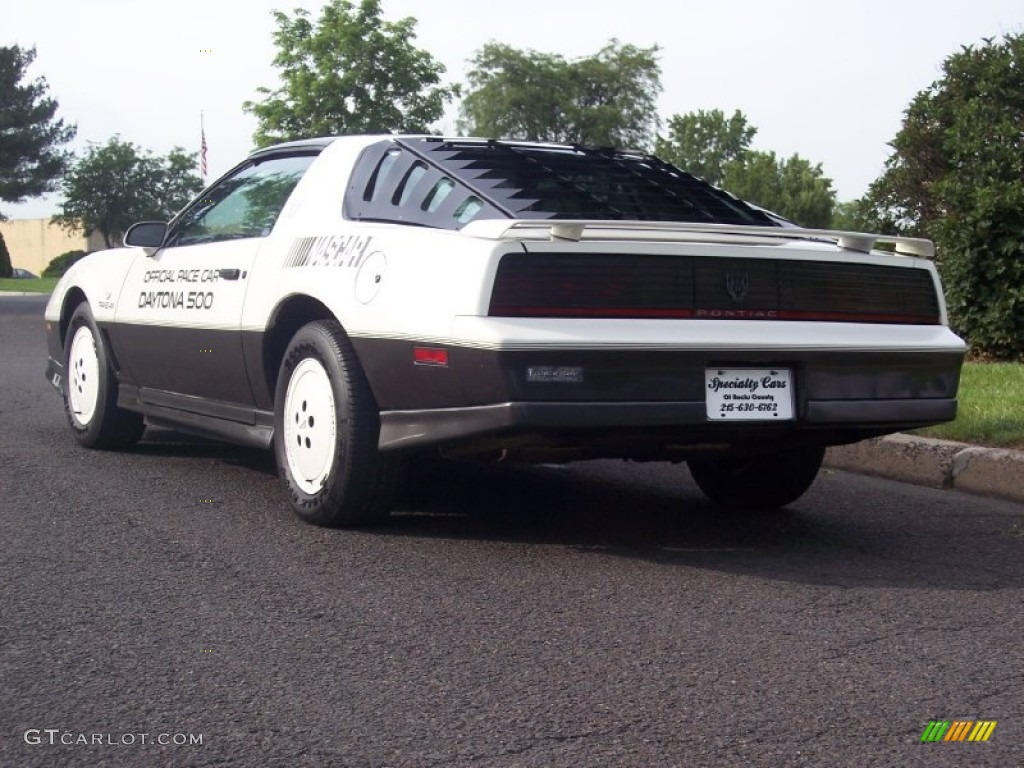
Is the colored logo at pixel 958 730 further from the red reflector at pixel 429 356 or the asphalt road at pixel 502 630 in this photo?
the red reflector at pixel 429 356

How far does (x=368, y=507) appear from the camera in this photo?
4.90m

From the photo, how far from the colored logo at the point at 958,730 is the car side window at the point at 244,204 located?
3.62m

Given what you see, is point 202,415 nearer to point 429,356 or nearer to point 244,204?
point 244,204

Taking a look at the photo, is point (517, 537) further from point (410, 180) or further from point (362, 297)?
point (410, 180)

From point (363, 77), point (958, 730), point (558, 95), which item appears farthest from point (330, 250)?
point (558, 95)

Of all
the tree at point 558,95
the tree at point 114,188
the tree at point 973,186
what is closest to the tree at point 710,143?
the tree at point 558,95

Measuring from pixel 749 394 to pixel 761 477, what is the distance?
46.7 inches

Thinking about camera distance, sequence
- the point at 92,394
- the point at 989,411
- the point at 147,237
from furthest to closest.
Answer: the point at 989,411 → the point at 92,394 → the point at 147,237

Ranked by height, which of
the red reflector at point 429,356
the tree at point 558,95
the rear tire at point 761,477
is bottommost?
the rear tire at point 761,477

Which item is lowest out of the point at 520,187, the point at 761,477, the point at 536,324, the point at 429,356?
the point at 761,477

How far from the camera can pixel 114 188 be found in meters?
68.6

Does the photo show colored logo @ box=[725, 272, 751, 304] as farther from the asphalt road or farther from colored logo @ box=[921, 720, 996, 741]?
colored logo @ box=[921, 720, 996, 741]

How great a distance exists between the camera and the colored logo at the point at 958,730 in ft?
9.45

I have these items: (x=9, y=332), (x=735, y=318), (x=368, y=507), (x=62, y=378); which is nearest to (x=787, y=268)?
(x=735, y=318)
